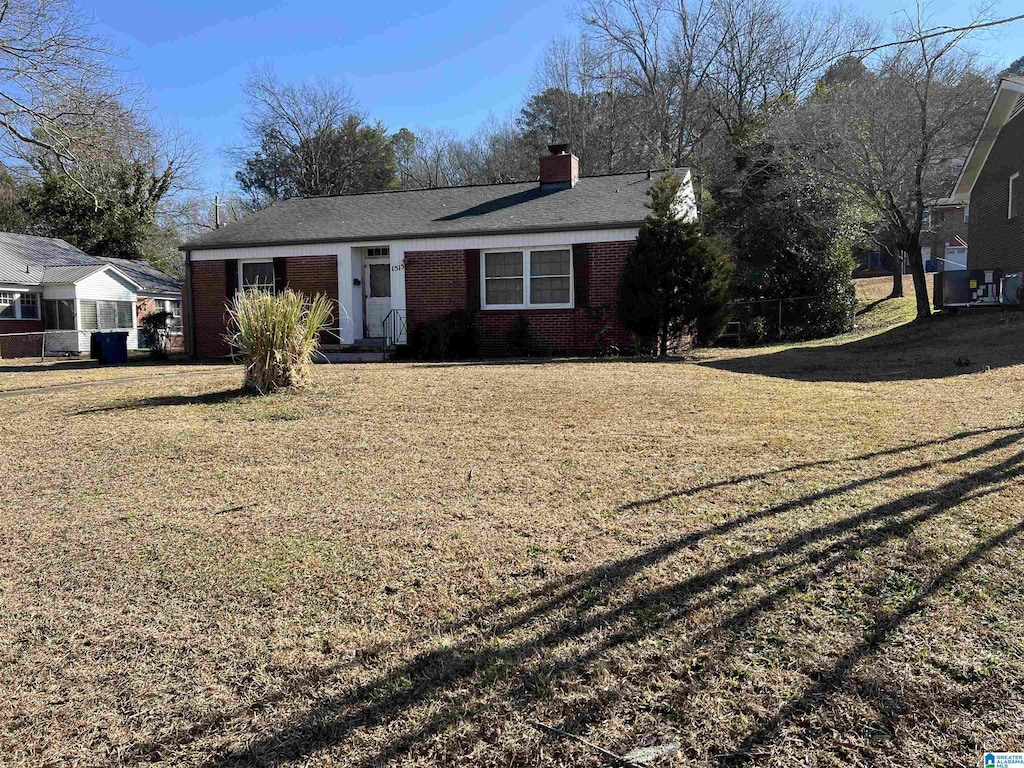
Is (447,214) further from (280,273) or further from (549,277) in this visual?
(280,273)

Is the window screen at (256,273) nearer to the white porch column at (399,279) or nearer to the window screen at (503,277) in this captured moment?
the white porch column at (399,279)

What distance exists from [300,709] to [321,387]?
6199 mm

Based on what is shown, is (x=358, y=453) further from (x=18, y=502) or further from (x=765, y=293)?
(x=765, y=293)

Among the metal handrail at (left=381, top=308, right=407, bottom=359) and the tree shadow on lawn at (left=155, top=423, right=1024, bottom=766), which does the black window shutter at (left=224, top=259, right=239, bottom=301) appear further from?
the tree shadow on lawn at (left=155, top=423, right=1024, bottom=766)

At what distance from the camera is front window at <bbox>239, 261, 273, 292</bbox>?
57.7 feet

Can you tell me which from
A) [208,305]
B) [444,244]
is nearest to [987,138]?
[444,244]

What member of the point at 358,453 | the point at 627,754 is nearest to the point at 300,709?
the point at 627,754

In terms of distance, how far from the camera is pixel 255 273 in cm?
1772

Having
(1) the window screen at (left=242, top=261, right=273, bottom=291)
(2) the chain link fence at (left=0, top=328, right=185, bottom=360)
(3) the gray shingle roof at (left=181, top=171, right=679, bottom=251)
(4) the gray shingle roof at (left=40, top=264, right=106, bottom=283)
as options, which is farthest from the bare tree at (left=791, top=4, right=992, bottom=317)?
(4) the gray shingle roof at (left=40, top=264, right=106, bottom=283)

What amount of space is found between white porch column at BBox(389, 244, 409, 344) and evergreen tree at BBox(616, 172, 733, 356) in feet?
19.7

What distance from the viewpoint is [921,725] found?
2109 mm

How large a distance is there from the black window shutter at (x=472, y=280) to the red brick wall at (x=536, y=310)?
104 millimetres

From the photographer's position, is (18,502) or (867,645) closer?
(867,645)

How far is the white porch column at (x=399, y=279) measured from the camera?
1650cm
